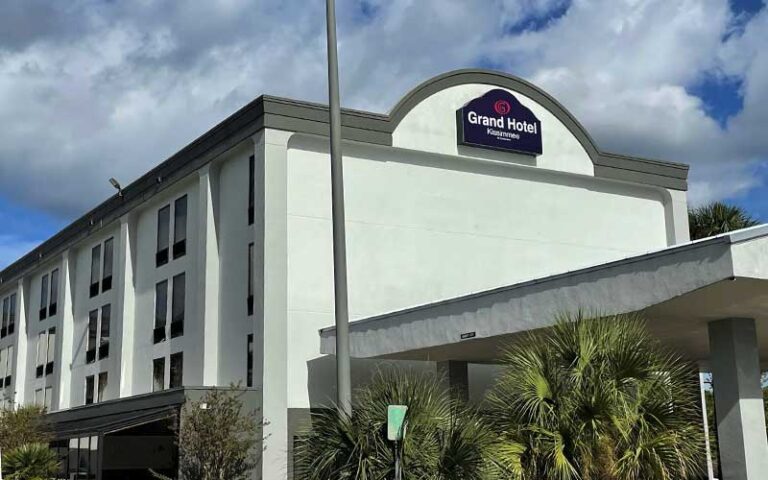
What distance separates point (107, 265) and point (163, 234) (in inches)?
246

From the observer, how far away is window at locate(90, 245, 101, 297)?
1614 inches

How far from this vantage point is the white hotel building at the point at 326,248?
86.4 feet

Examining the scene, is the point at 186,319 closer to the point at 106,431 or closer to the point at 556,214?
the point at 106,431

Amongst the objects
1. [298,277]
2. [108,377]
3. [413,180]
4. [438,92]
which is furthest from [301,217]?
[108,377]

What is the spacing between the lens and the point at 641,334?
48.0 feet

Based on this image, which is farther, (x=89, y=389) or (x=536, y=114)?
(x=89, y=389)

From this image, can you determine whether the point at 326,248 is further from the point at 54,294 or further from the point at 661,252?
the point at 54,294

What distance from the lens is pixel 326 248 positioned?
93.9 feet

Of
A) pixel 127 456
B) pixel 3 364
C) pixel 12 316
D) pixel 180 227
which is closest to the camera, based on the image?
pixel 180 227

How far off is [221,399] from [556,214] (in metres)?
14.4

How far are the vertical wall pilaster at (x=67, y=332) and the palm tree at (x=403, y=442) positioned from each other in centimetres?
3246

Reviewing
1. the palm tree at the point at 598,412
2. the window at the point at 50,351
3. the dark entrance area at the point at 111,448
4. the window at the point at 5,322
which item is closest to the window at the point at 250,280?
the dark entrance area at the point at 111,448

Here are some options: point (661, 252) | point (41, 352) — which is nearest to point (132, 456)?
point (41, 352)

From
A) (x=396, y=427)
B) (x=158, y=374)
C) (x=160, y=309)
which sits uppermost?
(x=160, y=309)
